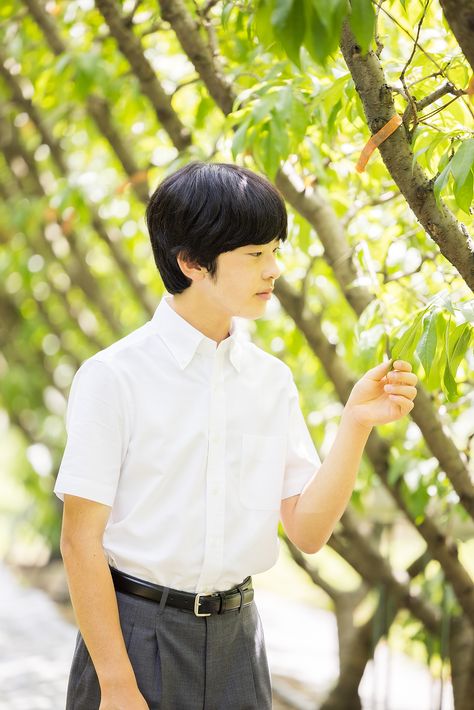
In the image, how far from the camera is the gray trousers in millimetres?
1663

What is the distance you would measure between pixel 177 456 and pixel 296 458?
28 cm

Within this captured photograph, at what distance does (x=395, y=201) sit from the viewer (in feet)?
8.83

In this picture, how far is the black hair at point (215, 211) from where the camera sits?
1.69 meters

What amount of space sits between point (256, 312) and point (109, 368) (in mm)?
285

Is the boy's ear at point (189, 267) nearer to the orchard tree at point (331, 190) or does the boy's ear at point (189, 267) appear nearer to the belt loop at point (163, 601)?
the orchard tree at point (331, 190)

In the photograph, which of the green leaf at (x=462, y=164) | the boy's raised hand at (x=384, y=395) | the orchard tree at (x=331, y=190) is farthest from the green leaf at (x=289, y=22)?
the boy's raised hand at (x=384, y=395)

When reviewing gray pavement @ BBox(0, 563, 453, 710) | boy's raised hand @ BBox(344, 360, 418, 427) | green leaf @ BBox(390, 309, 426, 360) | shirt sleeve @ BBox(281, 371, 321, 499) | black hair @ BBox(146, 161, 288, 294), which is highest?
black hair @ BBox(146, 161, 288, 294)

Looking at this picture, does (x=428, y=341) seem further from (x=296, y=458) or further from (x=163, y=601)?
(x=163, y=601)

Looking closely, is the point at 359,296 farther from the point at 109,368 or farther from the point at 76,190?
the point at 76,190

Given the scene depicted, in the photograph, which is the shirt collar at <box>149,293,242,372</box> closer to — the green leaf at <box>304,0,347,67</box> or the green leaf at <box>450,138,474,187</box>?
the green leaf at <box>450,138,474,187</box>

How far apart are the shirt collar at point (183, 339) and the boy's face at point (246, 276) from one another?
0.29ft

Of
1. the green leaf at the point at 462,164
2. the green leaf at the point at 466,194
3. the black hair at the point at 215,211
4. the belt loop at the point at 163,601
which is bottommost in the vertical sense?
Answer: the belt loop at the point at 163,601

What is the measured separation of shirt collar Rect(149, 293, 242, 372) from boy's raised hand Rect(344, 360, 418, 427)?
252 millimetres

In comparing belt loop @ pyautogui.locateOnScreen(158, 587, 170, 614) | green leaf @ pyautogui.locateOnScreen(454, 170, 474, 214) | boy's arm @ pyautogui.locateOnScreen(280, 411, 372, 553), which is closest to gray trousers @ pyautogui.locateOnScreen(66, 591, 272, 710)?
belt loop @ pyautogui.locateOnScreen(158, 587, 170, 614)
